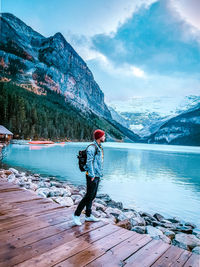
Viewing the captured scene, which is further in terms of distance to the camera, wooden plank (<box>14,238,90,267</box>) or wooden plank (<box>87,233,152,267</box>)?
wooden plank (<box>87,233,152,267</box>)

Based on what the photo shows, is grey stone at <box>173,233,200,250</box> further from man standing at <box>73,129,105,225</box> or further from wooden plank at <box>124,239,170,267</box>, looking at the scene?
man standing at <box>73,129,105,225</box>

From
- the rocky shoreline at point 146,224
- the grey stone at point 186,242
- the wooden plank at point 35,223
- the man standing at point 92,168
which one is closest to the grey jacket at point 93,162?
the man standing at point 92,168

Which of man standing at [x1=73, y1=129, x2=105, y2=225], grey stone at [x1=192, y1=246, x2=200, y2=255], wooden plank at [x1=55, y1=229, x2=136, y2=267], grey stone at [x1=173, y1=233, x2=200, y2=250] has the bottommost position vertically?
grey stone at [x1=173, y1=233, x2=200, y2=250]

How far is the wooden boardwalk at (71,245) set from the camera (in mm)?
2955

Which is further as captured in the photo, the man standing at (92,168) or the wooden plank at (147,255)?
the man standing at (92,168)

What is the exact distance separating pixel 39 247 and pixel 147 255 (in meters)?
1.97

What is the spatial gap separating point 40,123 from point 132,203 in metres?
89.8

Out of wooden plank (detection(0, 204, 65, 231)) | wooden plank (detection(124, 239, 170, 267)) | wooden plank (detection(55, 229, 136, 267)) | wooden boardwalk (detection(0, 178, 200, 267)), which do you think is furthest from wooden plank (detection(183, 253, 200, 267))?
wooden plank (detection(0, 204, 65, 231))

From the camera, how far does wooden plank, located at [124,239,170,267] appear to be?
9.83ft

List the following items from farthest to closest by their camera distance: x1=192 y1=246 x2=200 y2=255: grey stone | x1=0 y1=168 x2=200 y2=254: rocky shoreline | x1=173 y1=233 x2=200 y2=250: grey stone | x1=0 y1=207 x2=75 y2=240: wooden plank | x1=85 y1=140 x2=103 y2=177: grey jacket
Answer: x1=0 y1=168 x2=200 y2=254: rocky shoreline < x1=173 y1=233 x2=200 y2=250: grey stone < x1=192 y1=246 x2=200 y2=255: grey stone < x1=85 y1=140 x2=103 y2=177: grey jacket < x1=0 y1=207 x2=75 y2=240: wooden plank

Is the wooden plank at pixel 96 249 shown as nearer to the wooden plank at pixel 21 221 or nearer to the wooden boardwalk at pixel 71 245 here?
the wooden boardwalk at pixel 71 245

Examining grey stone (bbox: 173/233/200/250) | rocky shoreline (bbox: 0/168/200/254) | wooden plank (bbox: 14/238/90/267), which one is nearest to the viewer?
wooden plank (bbox: 14/238/90/267)

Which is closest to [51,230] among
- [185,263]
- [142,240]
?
[142,240]

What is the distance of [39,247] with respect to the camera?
Answer: 328 cm
